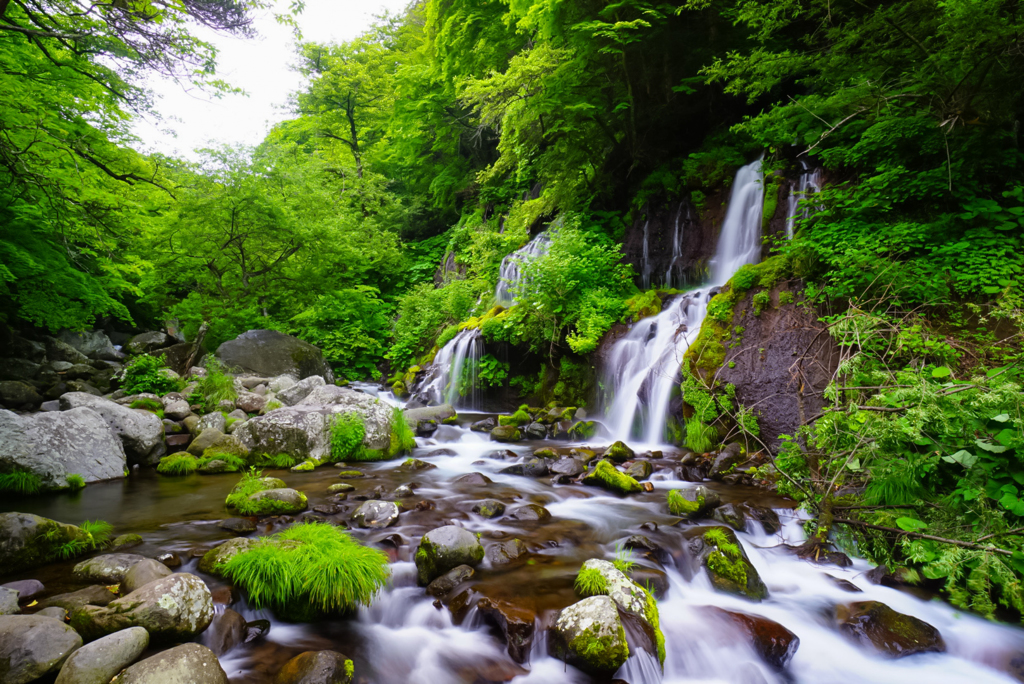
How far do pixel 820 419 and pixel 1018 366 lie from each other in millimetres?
1616

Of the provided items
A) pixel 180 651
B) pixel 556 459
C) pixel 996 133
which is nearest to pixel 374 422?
A: pixel 556 459

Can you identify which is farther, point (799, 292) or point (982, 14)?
point (799, 292)

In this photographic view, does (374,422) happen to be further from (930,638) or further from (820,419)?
(930,638)

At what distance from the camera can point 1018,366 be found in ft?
12.7

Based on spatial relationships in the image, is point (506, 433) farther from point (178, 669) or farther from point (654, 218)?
point (654, 218)

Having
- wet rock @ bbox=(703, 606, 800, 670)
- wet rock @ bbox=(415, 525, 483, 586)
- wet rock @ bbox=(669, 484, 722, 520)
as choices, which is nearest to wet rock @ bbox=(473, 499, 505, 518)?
wet rock @ bbox=(415, 525, 483, 586)

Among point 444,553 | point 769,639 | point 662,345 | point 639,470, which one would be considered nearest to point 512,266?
point 662,345

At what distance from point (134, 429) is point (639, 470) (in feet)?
24.4

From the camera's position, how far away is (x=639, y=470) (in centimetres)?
593

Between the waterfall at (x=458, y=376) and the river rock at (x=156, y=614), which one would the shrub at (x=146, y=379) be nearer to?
the waterfall at (x=458, y=376)

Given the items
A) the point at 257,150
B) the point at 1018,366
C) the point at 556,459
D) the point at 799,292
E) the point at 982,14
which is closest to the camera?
the point at 1018,366

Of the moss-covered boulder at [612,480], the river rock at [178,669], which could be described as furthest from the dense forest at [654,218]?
the river rock at [178,669]

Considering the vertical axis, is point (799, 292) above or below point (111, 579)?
above

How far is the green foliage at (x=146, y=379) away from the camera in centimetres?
916
